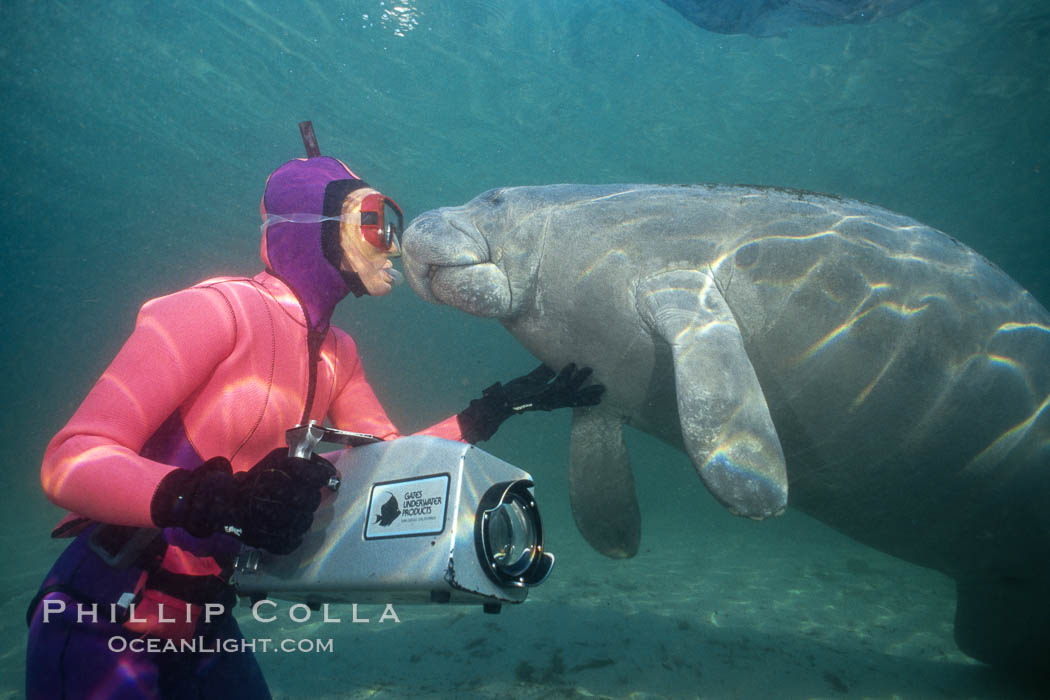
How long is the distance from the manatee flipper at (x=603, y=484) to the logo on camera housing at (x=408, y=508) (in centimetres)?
209

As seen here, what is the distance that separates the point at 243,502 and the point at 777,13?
1480 cm

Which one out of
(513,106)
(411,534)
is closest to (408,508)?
(411,534)

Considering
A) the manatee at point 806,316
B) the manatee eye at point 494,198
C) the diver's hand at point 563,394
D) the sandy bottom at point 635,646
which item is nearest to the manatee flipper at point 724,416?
the manatee at point 806,316

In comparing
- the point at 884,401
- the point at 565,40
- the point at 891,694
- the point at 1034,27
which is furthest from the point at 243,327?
the point at 1034,27

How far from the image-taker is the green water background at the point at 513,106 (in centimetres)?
1298

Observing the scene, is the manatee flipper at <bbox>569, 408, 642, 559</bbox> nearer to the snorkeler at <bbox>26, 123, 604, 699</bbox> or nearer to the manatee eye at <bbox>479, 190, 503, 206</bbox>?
the manatee eye at <bbox>479, 190, 503, 206</bbox>

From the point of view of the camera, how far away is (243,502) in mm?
A: 1474

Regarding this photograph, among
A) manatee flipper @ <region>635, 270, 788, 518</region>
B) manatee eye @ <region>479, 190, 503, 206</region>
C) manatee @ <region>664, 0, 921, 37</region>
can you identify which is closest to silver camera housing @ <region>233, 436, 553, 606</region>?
manatee flipper @ <region>635, 270, 788, 518</region>

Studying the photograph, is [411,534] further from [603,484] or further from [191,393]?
[603,484]

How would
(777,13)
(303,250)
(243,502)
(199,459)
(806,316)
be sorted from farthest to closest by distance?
(777,13) < (806,316) < (303,250) < (199,459) < (243,502)

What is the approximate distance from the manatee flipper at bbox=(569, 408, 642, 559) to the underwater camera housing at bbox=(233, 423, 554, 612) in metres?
1.75

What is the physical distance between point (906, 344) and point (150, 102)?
23470mm

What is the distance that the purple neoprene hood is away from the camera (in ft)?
7.53

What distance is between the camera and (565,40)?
14352 millimetres
